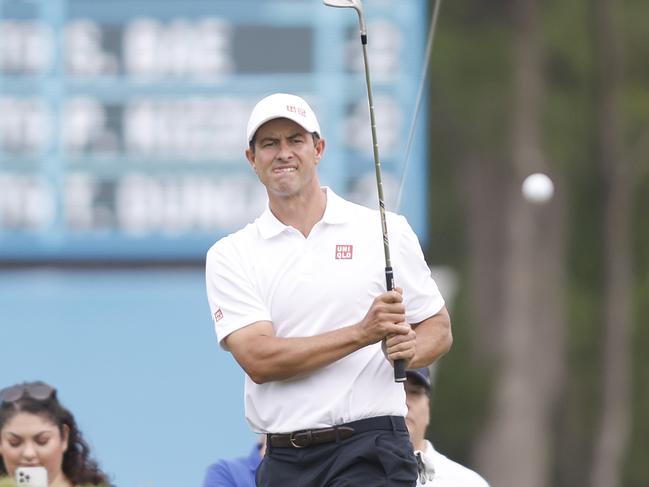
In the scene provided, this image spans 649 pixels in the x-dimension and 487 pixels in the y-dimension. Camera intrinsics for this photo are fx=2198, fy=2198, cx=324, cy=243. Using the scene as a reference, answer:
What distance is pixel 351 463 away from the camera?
5516mm

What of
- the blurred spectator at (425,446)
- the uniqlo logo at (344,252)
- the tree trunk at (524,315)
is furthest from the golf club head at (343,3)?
the tree trunk at (524,315)

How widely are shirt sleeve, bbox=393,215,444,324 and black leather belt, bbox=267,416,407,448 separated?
32cm

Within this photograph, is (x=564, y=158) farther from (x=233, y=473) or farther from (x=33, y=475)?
(x=33, y=475)

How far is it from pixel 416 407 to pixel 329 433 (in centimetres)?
91

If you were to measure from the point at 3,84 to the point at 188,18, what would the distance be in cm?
119

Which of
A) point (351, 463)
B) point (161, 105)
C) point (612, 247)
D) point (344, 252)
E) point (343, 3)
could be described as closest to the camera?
point (351, 463)

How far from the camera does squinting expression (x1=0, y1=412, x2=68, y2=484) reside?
6.15 metres

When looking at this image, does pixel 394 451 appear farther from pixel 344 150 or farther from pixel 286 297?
pixel 344 150

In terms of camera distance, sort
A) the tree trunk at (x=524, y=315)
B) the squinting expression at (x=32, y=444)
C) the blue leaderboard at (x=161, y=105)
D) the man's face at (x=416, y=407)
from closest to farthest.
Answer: the squinting expression at (x=32, y=444)
the man's face at (x=416, y=407)
the blue leaderboard at (x=161, y=105)
the tree trunk at (x=524, y=315)

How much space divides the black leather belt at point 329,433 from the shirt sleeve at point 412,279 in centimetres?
32

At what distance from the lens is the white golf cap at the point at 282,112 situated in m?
5.70

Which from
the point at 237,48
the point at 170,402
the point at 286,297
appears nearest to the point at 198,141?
the point at 237,48

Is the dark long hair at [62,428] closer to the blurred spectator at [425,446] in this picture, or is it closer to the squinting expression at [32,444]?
the squinting expression at [32,444]

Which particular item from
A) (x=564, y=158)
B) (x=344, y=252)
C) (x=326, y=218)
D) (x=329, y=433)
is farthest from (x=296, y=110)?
(x=564, y=158)
